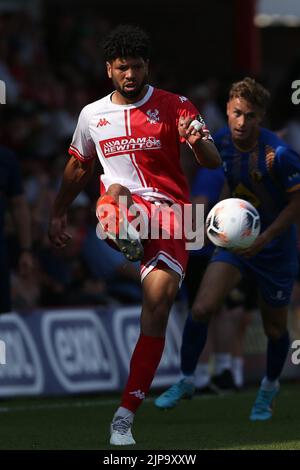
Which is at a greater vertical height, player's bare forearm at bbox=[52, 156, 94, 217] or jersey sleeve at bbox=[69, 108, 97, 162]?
jersey sleeve at bbox=[69, 108, 97, 162]

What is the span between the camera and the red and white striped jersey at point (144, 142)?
27.3ft

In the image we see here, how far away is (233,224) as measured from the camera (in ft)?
29.2

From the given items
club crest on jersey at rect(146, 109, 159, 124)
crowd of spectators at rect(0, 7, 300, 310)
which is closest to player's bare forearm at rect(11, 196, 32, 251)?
crowd of spectators at rect(0, 7, 300, 310)

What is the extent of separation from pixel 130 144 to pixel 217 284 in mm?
1724

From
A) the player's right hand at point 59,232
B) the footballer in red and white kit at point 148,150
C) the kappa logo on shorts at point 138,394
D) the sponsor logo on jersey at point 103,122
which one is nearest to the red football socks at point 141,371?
the kappa logo on shorts at point 138,394

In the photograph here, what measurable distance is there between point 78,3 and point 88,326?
9.04 metres

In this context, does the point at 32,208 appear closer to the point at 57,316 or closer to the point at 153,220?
the point at 57,316

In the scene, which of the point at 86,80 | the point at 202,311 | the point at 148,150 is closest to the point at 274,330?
the point at 202,311

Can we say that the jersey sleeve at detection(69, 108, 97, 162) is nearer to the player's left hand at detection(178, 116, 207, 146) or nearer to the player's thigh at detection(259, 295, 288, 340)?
the player's left hand at detection(178, 116, 207, 146)

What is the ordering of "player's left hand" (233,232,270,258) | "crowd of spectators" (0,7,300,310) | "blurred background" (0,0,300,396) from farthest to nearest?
"blurred background" (0,0,300,396) → "crowd of spectators" (0,7,300,310) → "player's left hand" (233,232,270,258)

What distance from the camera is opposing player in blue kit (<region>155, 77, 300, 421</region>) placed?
9.42 metres

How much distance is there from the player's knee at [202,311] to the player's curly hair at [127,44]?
6.99ft

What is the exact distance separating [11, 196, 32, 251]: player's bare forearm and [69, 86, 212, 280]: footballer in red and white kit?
90.0 inches
